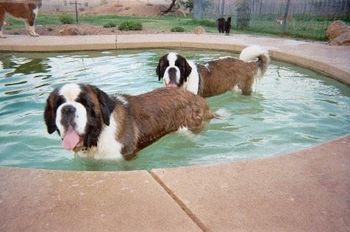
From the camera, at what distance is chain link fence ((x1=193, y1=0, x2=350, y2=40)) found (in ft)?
48.0

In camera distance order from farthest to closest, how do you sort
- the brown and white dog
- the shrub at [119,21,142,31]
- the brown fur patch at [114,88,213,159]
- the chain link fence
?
the shrub at [119,21,142,31], the chain link fence, the brown and white dog, the brown fur patch at [114,88,213,159]

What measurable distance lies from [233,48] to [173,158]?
7.29 metres

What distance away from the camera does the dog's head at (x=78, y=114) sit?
3295 millimetres

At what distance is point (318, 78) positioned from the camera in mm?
7859

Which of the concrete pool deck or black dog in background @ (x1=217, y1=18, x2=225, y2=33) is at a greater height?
black dog in background @ (x1=217, y1=18, x2=225, y2=33)

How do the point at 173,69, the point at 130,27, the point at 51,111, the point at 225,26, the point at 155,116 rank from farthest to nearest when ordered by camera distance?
the point at 130,27 → the point at 225,26 → the point at 173,69 → the point at 155,116 → the point at 51,111

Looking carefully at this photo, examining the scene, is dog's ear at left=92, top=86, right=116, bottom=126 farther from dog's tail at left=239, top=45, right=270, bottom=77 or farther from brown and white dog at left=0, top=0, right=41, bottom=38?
brown and white dog at left=0, top=0, right=41, bottom=38

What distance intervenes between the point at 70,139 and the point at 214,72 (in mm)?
3673

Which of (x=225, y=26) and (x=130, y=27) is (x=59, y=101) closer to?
(x=225, y=26)

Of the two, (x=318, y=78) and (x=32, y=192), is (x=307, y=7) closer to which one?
(x=318, y=78)

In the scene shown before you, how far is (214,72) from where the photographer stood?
21.4 feet

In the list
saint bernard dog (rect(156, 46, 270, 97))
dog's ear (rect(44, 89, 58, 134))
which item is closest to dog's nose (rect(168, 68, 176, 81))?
saint bernard dog (rect(156, 46, 270, 97))

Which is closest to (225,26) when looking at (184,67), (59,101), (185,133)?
(184,67)

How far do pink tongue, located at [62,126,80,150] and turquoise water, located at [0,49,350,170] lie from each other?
1.56 feet
